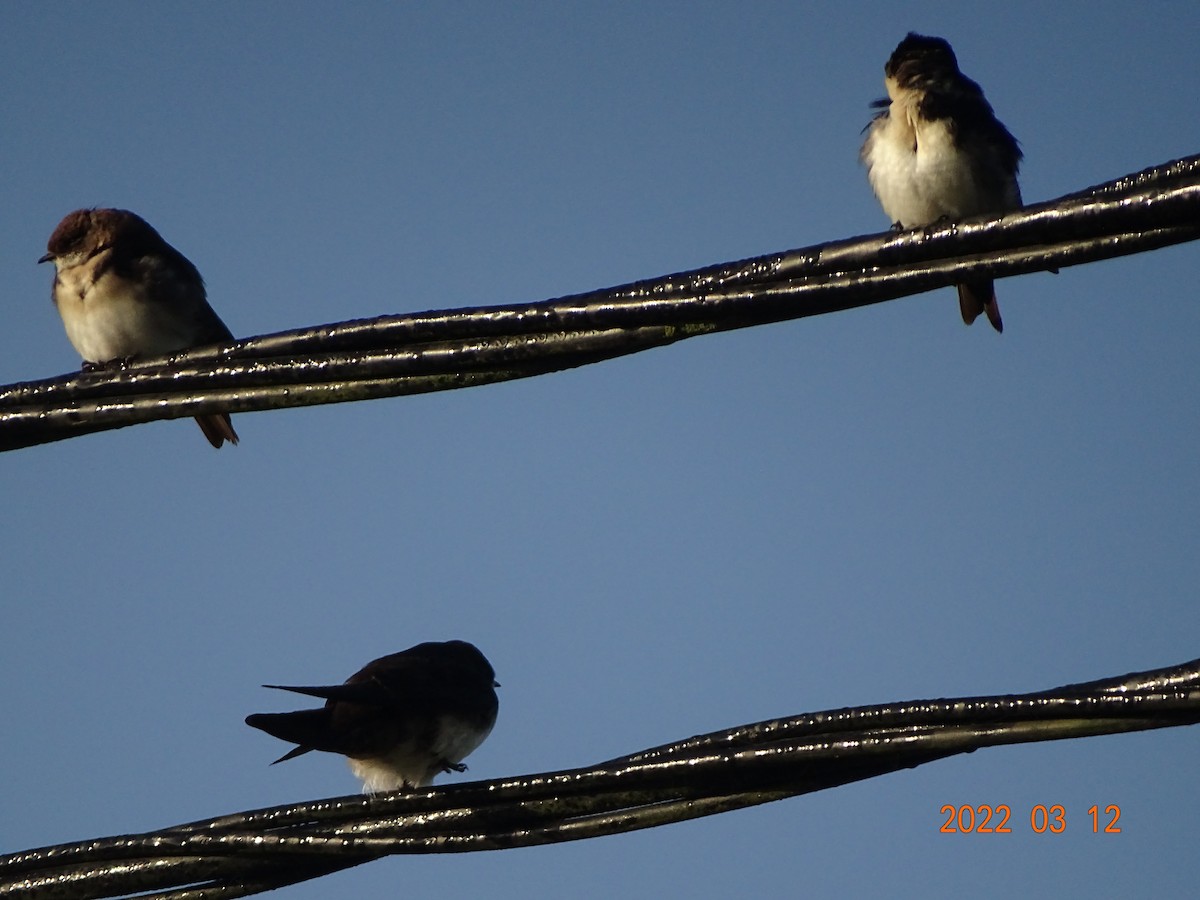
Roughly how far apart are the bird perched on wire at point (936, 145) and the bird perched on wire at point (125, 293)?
12.0 ft

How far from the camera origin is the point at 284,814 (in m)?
3.52

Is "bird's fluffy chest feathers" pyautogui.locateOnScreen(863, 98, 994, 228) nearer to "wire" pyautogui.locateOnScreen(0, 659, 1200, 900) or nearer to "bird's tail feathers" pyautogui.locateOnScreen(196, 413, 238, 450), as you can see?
"bird's tail feathers" pyautogui.locateOnScreen(196, 413, 238, 450)

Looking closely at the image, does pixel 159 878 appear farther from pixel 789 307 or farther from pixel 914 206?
pixel 914 206

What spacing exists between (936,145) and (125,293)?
14.0ft

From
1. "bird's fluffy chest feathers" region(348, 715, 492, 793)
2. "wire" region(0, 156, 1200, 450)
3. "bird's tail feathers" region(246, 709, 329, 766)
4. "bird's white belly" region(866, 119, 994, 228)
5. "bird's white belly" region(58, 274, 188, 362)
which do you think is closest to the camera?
"wire" region(0, 156, 1200, 450)

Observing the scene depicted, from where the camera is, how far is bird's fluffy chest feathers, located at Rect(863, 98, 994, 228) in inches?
296

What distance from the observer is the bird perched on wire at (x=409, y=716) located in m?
5.89

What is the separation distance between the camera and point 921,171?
754 centimetres

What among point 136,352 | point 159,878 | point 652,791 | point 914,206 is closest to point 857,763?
point 652,791

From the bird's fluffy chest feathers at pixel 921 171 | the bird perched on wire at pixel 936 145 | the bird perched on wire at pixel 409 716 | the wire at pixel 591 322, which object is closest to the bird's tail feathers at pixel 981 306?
the bird perched on wire at pixel 936 145

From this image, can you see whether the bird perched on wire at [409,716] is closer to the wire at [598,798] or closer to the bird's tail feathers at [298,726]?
the bird's tail feathers at [298,726]

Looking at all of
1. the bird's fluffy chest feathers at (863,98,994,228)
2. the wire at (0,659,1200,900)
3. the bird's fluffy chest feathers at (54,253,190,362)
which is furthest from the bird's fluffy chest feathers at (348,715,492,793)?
the bird's fluffy chest feathers at (863,98,994,228)

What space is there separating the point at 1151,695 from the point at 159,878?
224cm

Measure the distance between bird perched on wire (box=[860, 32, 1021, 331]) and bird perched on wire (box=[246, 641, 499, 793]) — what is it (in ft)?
10.3
